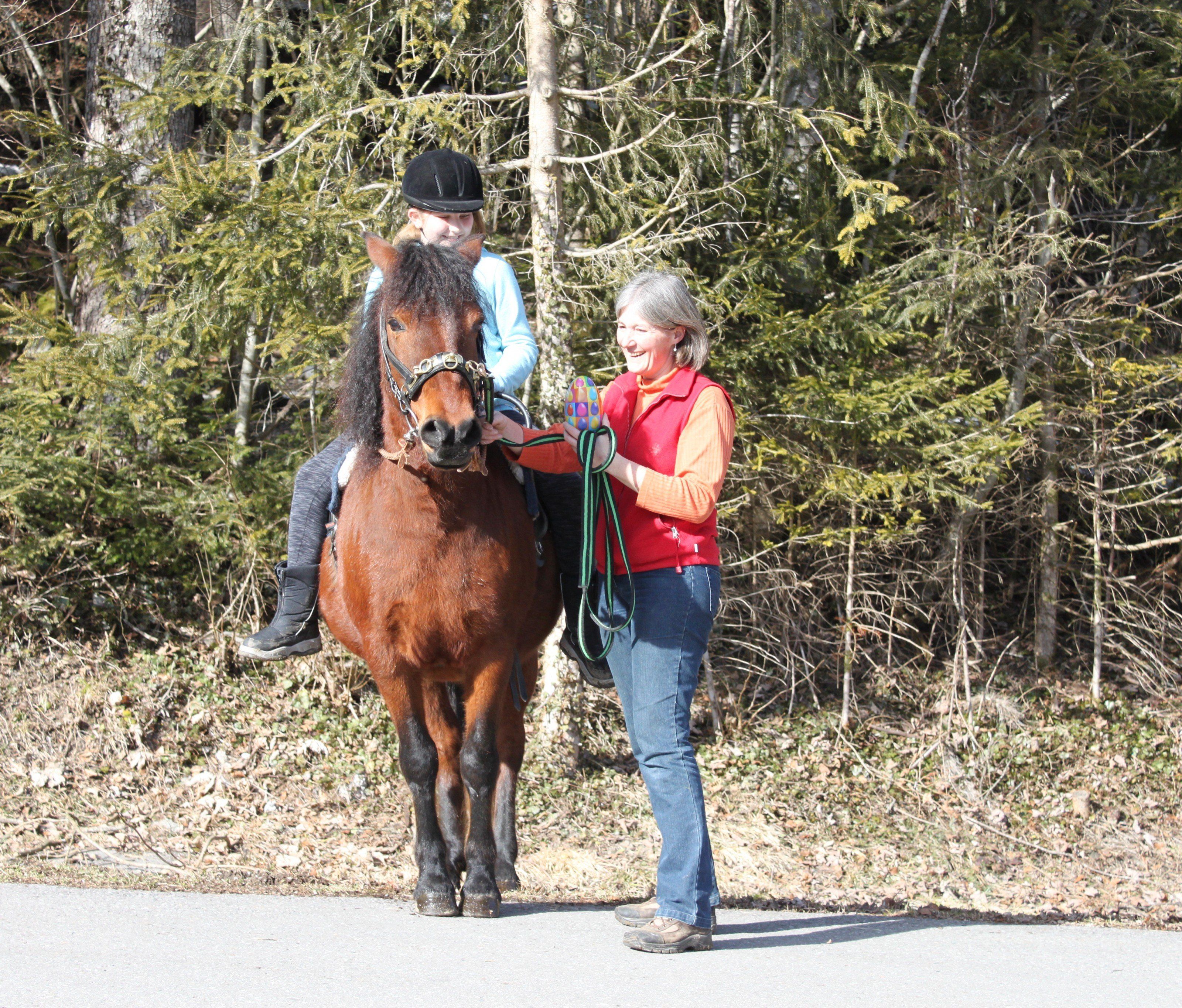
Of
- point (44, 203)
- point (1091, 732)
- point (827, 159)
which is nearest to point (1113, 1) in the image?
point (827, 159)

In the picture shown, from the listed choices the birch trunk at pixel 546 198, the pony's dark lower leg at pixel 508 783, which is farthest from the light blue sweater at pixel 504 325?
the birch trunk at pixel 546 198

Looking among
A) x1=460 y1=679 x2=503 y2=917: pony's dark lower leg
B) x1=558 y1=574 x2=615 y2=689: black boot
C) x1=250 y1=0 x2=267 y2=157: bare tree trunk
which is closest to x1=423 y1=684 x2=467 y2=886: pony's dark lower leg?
x1=460 y1=679 x2=503 y2=917: pony's dark lower leg

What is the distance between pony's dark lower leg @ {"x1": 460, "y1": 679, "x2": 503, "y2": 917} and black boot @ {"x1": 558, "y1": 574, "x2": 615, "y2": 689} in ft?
1.82

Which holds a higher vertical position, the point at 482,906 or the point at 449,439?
the point at 449,439

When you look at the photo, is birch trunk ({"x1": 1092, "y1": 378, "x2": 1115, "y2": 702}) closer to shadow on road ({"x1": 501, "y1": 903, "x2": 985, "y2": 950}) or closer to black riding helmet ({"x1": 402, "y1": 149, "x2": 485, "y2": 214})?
shadow on road ({"x1": 501, "y1": 903, "x2": 985, "y2": 950})

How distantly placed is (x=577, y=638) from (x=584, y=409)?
4.99ft

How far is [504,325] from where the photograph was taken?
4840 millimetres

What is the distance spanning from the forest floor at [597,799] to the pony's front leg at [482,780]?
140 centimetres

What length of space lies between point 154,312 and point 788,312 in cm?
490

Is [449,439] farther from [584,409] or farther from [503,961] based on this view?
[503,961]

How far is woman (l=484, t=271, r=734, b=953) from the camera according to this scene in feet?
13.0

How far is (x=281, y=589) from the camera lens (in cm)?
568

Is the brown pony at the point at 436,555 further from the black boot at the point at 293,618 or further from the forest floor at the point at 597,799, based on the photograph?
the forest floor at the point at 597,799

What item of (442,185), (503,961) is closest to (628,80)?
(442,185)
